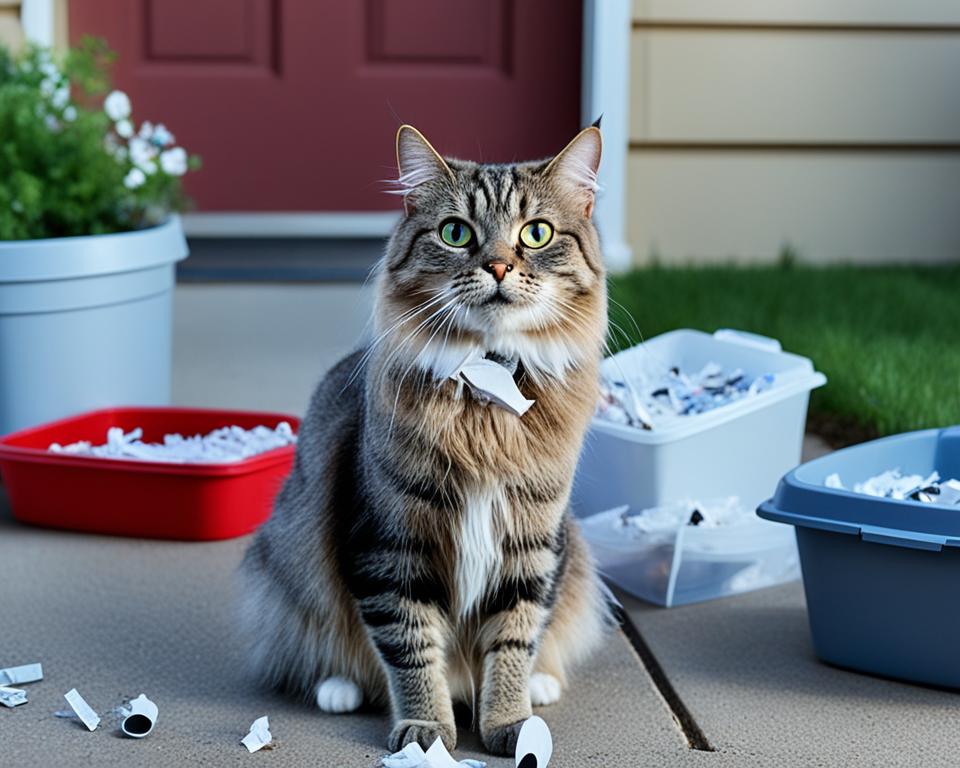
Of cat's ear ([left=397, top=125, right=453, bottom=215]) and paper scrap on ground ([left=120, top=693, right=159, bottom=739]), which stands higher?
cat's ear ([left=397, top=125, right=453, bottom=215])

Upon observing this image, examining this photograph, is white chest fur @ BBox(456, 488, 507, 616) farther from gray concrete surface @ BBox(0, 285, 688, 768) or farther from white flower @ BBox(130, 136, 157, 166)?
white flower @ BBox(130, 136, 157, 166)

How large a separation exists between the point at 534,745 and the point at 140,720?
0.65 m

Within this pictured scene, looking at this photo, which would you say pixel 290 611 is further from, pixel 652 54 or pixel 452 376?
pixel 652 54

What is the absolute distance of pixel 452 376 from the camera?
2.10 metres

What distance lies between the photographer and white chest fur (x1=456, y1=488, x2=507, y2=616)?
6.95ft

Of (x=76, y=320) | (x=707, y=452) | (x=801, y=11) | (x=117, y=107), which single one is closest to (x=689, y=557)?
(x=707, y=452)

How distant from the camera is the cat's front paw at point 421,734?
210 centimetres

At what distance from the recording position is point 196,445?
334cm

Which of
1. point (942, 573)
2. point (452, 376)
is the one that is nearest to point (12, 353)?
point (452, 376)

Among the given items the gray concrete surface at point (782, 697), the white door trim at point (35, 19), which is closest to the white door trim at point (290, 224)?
the white door trim at point (35, 19)

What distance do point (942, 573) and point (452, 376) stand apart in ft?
3.00

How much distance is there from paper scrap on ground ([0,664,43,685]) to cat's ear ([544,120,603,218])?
127 cm

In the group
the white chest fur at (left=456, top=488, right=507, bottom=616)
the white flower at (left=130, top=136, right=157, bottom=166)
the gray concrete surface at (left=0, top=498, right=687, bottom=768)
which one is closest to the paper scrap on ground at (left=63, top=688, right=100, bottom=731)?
the gray concrete surface at (left=0, top=498, right=687, bottom=768)

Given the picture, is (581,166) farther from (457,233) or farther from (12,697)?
(12,697)
